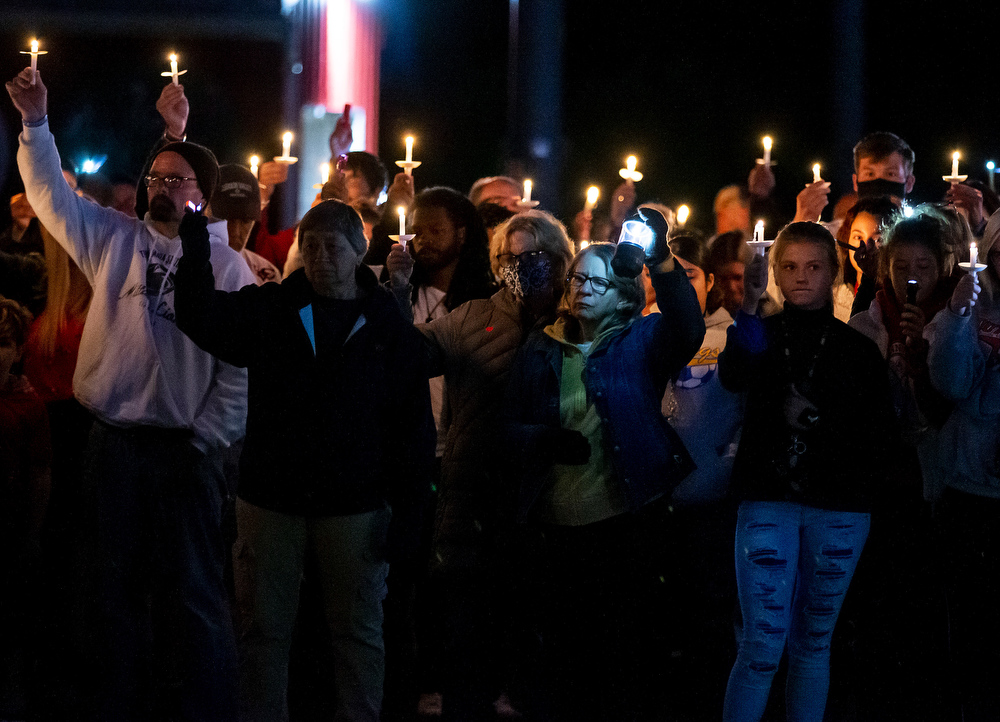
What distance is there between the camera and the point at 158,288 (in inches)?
161

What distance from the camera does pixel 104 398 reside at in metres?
3.97

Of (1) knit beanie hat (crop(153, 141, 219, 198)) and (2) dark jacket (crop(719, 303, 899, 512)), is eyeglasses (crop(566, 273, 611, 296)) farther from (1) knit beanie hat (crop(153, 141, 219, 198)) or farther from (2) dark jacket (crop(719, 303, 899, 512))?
(1) knit beanie hat (crop(153, 141, 219, 198))

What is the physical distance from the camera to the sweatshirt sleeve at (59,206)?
3936mm

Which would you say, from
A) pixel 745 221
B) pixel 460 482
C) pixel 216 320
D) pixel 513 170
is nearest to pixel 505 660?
pixel 460 482

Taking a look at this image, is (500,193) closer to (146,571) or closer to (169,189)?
(169,189)

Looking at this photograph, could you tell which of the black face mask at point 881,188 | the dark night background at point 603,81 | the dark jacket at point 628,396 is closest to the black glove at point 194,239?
the dark jacket at point 628,396

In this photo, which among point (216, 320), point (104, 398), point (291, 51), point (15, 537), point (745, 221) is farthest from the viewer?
point (291, 51)

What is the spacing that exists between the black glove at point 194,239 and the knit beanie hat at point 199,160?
1.91ft

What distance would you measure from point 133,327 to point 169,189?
55 cm

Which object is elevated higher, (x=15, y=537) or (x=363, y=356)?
(x=363, y=356)

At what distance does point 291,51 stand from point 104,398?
31.7 feet

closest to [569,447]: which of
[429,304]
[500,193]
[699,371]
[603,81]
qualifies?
[699,371]

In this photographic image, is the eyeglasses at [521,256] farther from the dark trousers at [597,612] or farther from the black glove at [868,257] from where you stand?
the black glove at [868,257]

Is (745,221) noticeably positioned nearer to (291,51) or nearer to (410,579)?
(410,579)
